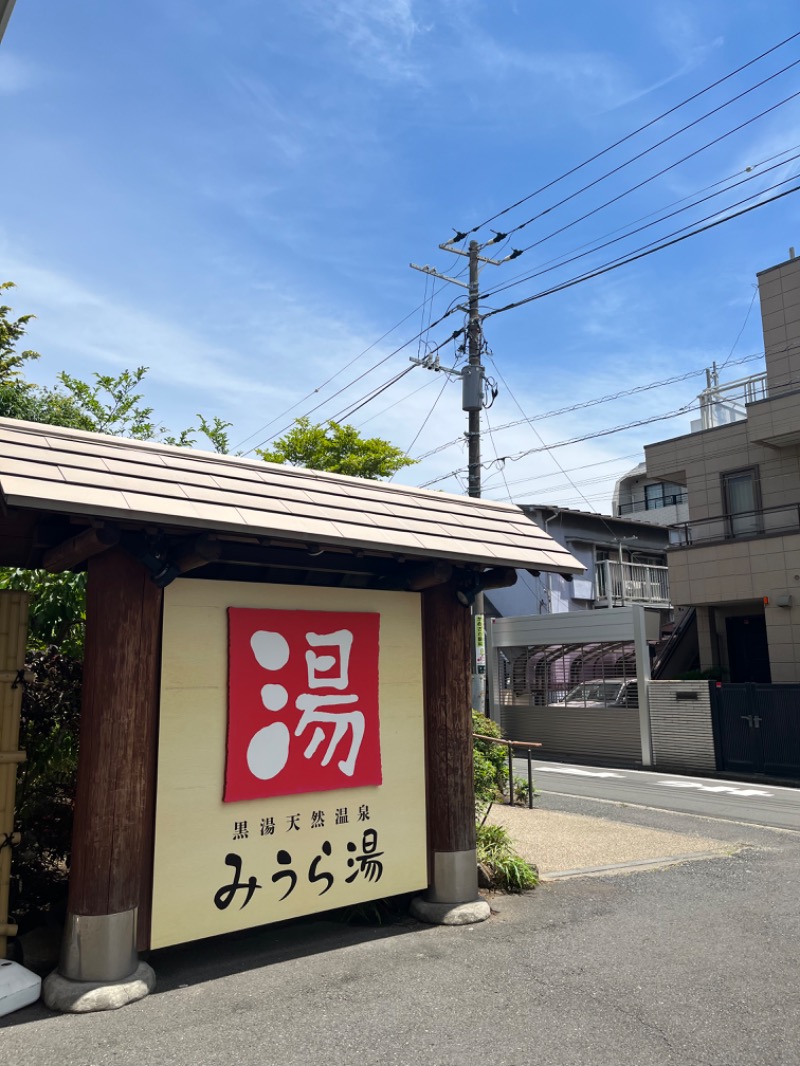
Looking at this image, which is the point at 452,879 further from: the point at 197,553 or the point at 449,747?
the point at 197,553

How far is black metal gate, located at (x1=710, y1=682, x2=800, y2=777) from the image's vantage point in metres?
17.4

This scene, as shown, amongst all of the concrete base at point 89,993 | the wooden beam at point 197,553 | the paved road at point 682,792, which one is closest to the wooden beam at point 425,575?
the wooden beam at point 197,553

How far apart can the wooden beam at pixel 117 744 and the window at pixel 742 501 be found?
19.7 m

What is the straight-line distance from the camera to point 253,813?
5793mm

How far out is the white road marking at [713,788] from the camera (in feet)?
50.5

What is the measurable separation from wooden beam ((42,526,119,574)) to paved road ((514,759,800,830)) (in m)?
10.5

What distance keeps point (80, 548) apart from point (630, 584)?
83.1 feet

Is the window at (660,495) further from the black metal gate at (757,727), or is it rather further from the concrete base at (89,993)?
the concrete base at (89,993)

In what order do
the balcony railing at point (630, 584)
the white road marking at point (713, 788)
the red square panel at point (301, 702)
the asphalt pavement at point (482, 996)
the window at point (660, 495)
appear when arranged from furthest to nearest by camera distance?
the window at point (660, 495) → the balcony railing at point (630, 584) → the white road marking at point (713, 788) → the red square panel at point (301, 702) → the asphalt pavement at point (482, 996)

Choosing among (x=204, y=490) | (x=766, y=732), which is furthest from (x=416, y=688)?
(x=766, y=732)

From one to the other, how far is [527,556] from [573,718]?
56.3 feet

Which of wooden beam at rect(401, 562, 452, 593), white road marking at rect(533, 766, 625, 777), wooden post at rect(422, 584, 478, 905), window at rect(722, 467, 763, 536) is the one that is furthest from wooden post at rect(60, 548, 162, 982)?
window at rect(722, 467, 763, 536)

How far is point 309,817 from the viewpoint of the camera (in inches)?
240

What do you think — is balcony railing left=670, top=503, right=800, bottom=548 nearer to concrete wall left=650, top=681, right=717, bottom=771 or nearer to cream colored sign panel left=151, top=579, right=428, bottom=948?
concrete wall left=650, top=681, right=717, bottom=771
